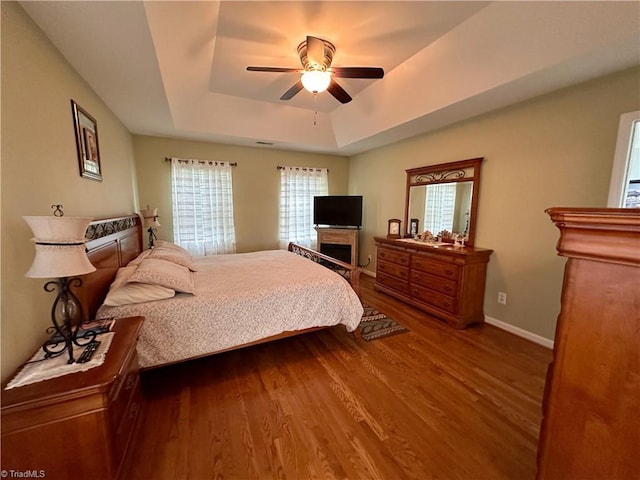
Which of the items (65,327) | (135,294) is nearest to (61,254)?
(65,327)

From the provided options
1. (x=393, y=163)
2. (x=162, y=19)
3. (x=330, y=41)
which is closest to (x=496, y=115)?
(x=393, y=163)

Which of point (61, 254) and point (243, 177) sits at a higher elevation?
point (243, 177)

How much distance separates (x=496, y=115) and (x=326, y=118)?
2406 mm

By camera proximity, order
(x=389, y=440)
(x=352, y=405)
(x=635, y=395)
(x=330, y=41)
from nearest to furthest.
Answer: (x=635, y=395) → (x=389, y=440) → (x=352, y=405) → (x=330, y=41)

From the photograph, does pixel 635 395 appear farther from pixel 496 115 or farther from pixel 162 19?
pixel 496 115

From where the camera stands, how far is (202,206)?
4227 millimetres

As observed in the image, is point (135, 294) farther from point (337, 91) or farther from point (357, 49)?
point (357, 49)

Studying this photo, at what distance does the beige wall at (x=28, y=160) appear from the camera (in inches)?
43.9

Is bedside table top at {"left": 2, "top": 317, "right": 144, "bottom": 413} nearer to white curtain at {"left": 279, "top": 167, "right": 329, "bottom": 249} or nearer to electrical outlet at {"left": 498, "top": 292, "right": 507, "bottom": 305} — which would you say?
electrical outlet at {"left": 498, "top": 292, "right": 507, "bottom": 305}

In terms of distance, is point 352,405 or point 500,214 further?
point 500,214

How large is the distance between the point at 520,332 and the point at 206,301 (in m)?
3.14

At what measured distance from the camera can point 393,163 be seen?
14.1 feet

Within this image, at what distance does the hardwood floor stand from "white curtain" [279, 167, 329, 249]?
273 centimetres

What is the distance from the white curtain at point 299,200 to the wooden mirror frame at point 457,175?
1.90 meters
